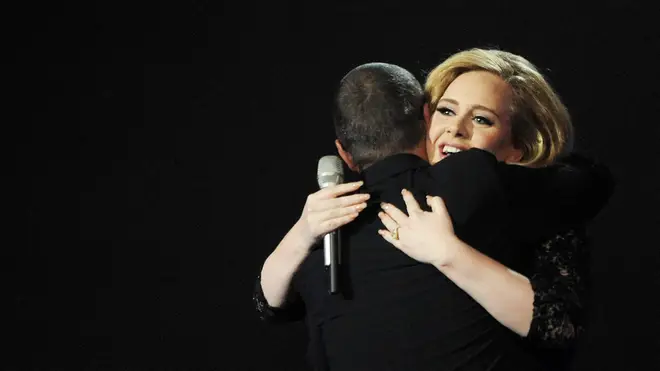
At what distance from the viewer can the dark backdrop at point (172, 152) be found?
3268 mm

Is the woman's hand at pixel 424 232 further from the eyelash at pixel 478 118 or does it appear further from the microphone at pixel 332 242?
the eyelash at pixel 478 118

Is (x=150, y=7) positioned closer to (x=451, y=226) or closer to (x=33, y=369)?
(x=33, y=369)

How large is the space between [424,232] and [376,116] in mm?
270

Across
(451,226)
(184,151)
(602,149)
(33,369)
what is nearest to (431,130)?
(451,226)

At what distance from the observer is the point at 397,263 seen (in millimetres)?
1815

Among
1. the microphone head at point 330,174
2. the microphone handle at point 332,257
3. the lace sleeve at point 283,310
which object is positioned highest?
the microphone head at point 330,174

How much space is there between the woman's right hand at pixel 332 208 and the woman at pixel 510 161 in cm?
6

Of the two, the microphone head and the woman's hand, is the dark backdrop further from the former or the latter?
the woman's hand

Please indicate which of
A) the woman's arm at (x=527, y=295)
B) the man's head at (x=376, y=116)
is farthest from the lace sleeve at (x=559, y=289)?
the man's head at (x=376, y=116)

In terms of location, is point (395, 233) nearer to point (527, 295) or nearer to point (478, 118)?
point (527, 295)

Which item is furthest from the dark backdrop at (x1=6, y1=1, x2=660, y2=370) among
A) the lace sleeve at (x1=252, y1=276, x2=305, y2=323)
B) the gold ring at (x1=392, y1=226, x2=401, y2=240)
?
the gold ring at (x1=392, y1=226, x2=401, y2=240)

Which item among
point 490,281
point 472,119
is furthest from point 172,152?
point 490,281

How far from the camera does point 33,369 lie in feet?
10.8

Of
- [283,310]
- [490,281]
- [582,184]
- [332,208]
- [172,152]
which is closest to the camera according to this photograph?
[490,281]
